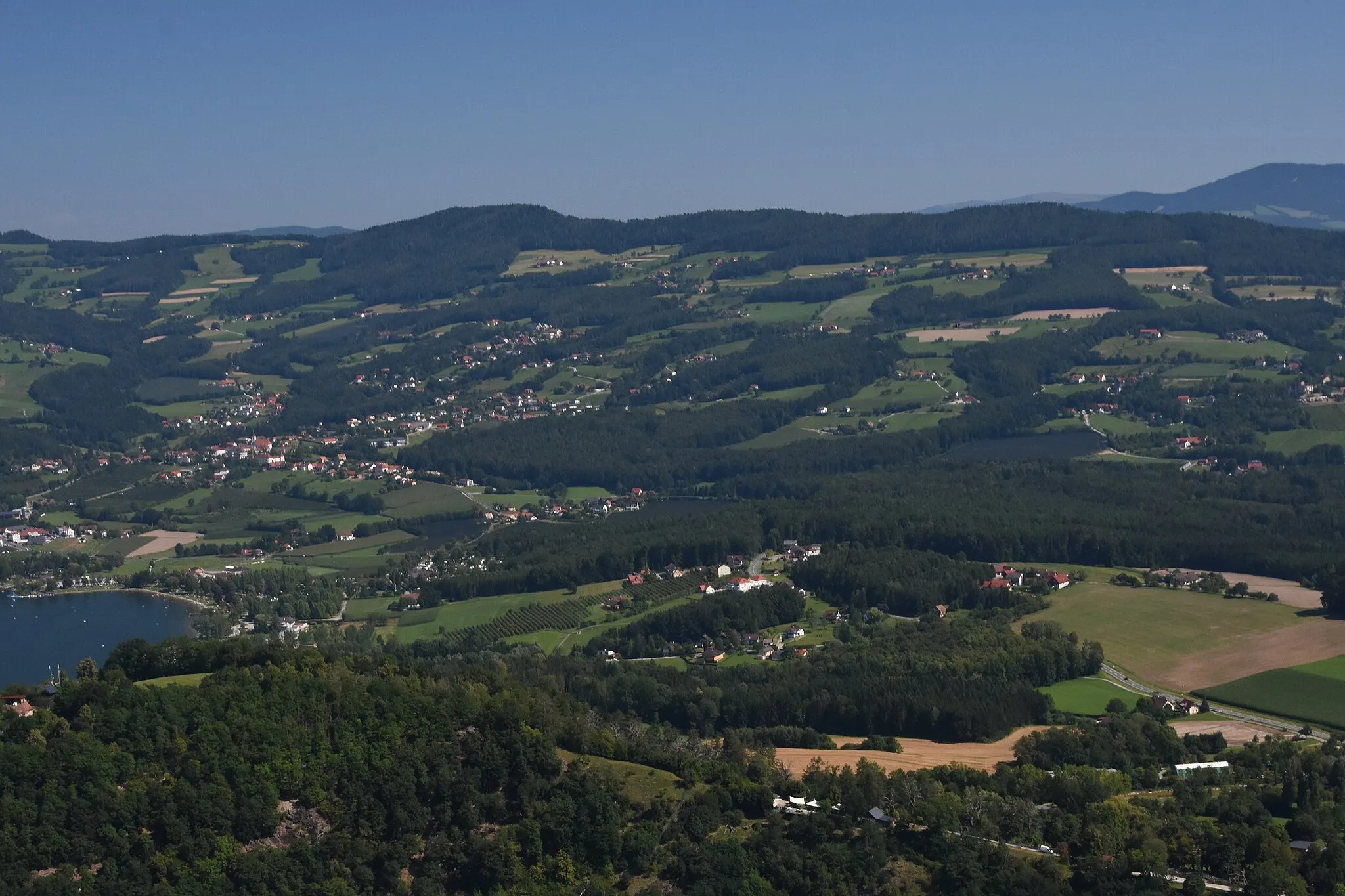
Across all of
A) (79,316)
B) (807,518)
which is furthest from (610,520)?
(79,316)

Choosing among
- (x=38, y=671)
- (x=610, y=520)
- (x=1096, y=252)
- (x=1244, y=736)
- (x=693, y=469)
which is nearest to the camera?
(x=1244, y=736)

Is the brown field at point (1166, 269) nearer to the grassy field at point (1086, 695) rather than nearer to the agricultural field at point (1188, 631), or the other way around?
the agricultural field at point (1188, 631)

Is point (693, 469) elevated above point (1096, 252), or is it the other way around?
point (1096, 252)

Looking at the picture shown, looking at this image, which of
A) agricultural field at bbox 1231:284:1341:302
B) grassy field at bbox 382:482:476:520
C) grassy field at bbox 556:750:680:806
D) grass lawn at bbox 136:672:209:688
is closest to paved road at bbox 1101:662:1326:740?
grassy field at bbox 556:750:680:806

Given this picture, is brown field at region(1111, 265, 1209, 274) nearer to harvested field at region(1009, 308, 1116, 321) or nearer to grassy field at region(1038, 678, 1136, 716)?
harvested field at region(1009, 308, 1116, 321)

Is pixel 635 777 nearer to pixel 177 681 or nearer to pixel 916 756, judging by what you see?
pixel 916 756

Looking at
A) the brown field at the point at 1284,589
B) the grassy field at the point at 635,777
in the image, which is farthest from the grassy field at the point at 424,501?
the grassy field at the point at 635,777

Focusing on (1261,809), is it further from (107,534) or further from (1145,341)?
(1145,341)
